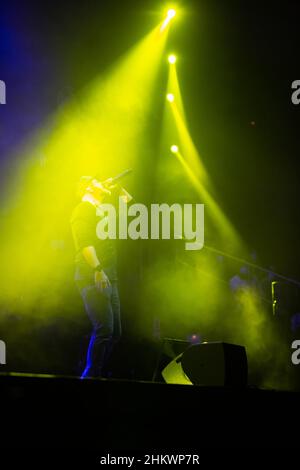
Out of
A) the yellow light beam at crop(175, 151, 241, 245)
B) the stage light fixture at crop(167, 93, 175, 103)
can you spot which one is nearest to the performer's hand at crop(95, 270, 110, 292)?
the yellow light beam at crop(175, 151, 241, 245)

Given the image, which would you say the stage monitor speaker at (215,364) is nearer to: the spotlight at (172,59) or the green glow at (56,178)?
the green glow at (56,178)

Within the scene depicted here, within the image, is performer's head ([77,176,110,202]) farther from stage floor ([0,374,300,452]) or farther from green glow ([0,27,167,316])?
stage floor ([0,374,300,452])

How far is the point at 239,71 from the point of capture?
5555 mm

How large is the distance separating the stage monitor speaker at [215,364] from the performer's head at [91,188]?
7.32ft

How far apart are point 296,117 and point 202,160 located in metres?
1.25

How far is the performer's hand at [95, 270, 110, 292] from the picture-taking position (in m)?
4.31

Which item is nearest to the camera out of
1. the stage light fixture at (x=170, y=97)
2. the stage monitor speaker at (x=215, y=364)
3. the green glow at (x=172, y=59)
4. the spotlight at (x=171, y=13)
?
the stage monitor speaker at (x=215, y=364)

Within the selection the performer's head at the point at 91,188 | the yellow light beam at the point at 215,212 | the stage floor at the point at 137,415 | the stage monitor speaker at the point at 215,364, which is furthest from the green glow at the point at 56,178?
the stage floor at the point at 137,415

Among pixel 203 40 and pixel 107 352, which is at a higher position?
pixel 203 40

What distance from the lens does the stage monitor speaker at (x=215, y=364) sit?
7.95 feet

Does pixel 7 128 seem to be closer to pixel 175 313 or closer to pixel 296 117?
pixel 175 313

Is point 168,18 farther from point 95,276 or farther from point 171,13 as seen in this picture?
point 95,276
